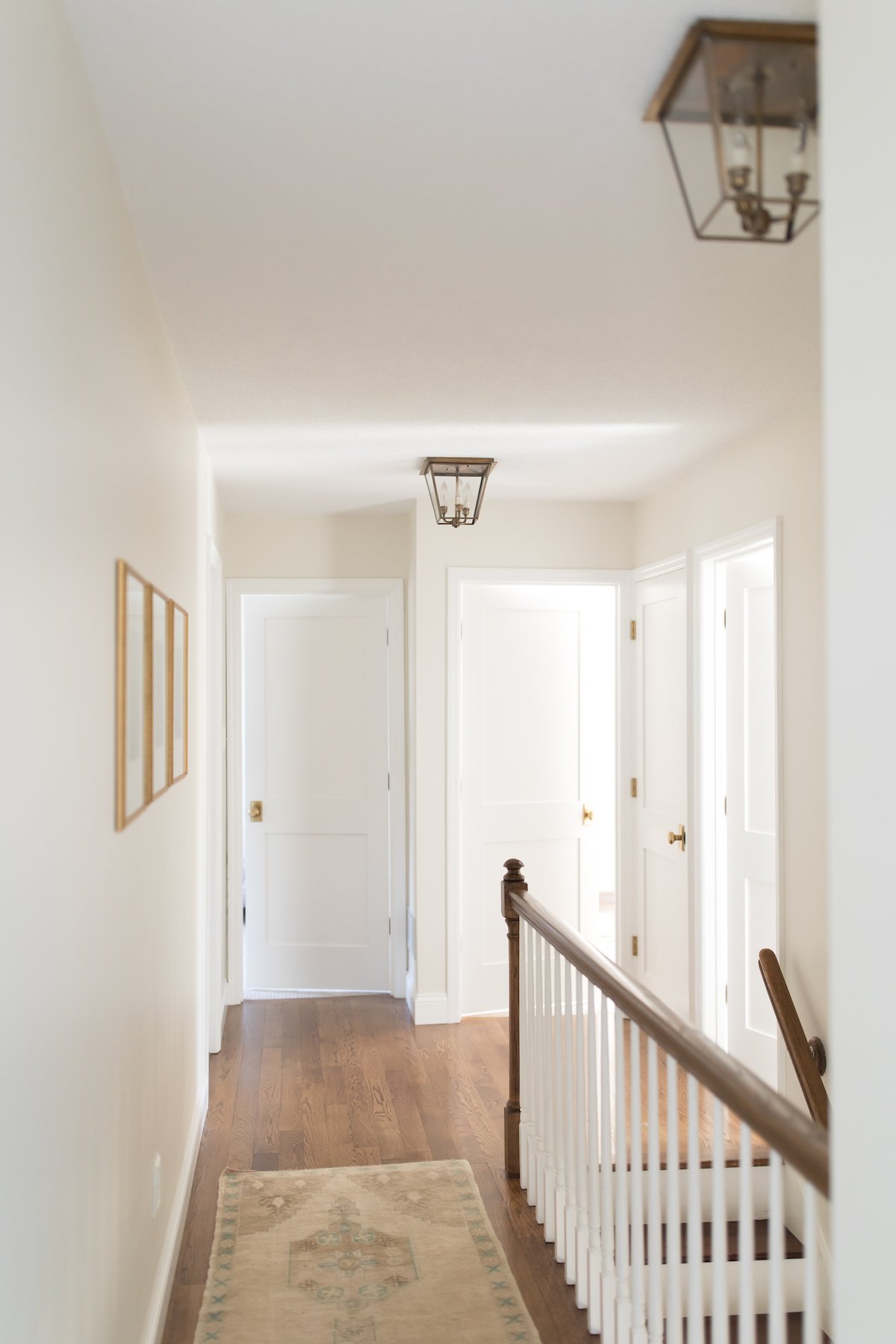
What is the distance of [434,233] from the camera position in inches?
87.8

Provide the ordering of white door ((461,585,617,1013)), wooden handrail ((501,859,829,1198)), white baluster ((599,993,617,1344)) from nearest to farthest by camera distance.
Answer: wooden handrail ((501,859,829,1198)) → white baluster ((599,993,617,1344)) → white door ((461,585,617,1013))

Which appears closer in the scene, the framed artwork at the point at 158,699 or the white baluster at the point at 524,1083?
the framed artwork at the point at 158,699

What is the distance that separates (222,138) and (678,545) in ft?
10.5

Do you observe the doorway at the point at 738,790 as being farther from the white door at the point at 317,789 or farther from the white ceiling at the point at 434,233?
the white door at the point at 317,789

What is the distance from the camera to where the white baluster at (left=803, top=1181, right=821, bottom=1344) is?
1.46 m

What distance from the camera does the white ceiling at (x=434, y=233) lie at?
1.58 metres

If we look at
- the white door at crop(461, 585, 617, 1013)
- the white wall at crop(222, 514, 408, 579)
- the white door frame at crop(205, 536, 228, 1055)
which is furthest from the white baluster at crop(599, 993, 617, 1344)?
the white wall at crop(222, 514, 408, 579)

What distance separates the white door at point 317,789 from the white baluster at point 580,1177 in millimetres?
3014

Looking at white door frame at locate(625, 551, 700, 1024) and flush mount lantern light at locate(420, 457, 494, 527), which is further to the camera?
white door frame at locate(625, 551, 700, 1024)

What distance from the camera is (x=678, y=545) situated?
4.70m

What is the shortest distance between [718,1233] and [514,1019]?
A: 5.92 feet

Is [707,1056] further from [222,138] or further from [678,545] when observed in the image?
[678,545]

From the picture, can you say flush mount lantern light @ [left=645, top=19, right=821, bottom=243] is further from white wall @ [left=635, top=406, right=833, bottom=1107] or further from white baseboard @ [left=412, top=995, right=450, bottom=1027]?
white baseboard @ [left=412, top=995, right=450, bottom=1027]

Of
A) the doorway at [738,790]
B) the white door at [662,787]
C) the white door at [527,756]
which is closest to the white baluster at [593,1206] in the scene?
the doorway at [738,790]
